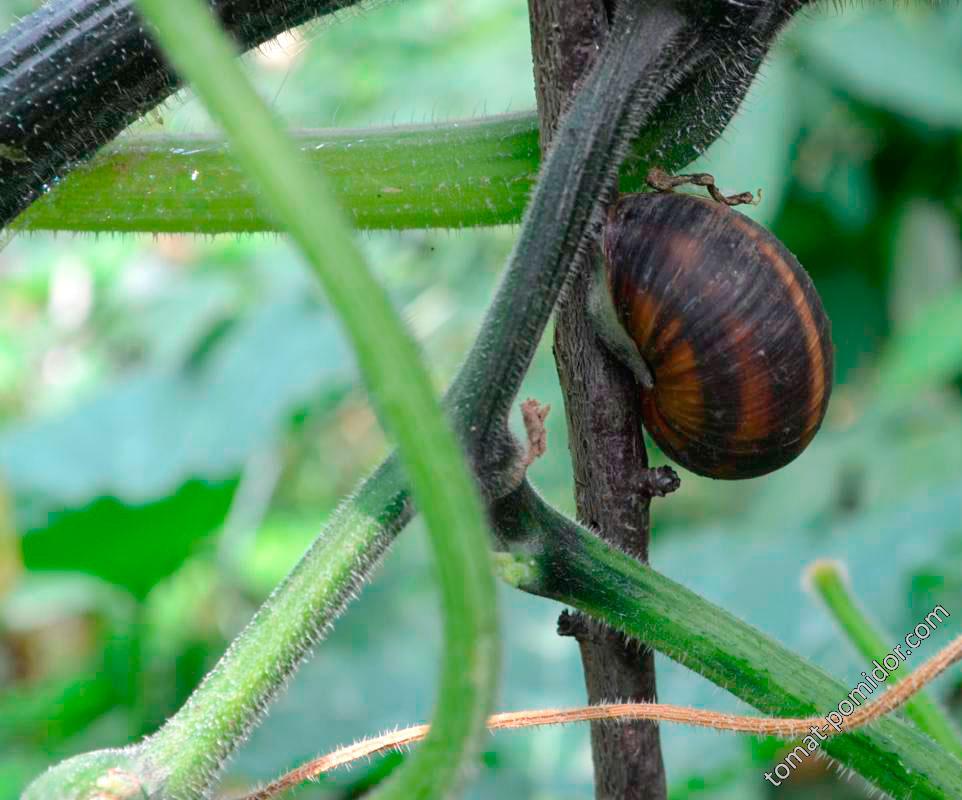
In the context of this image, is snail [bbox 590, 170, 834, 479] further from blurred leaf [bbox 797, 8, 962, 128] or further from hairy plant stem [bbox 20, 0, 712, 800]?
blurred leaf [bbox 797, 8, 962, 128]

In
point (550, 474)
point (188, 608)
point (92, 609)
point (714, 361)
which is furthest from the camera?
point (92, 609)

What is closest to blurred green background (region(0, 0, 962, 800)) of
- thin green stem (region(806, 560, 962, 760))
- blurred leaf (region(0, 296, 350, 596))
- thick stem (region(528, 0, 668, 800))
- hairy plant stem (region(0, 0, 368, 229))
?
blurred leaf (region(0, 296, 350, 596))

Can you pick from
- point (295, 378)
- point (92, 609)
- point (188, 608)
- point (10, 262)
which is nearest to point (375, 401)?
point (295, 378)

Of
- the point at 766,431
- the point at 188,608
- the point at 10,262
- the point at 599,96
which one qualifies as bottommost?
the point at 766,431

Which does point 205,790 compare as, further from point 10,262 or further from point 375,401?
point 10,262

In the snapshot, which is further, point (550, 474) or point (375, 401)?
point (550, 474)

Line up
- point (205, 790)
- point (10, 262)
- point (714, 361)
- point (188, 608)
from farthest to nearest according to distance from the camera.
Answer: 1. point (10, 262)
2. point (188, 608)
3. point (714, 361)
4. point (205, 790)

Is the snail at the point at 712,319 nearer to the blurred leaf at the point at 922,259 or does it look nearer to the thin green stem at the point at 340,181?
the thin green stem at the point at 340,181

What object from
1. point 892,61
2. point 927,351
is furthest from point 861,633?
point 892,61
